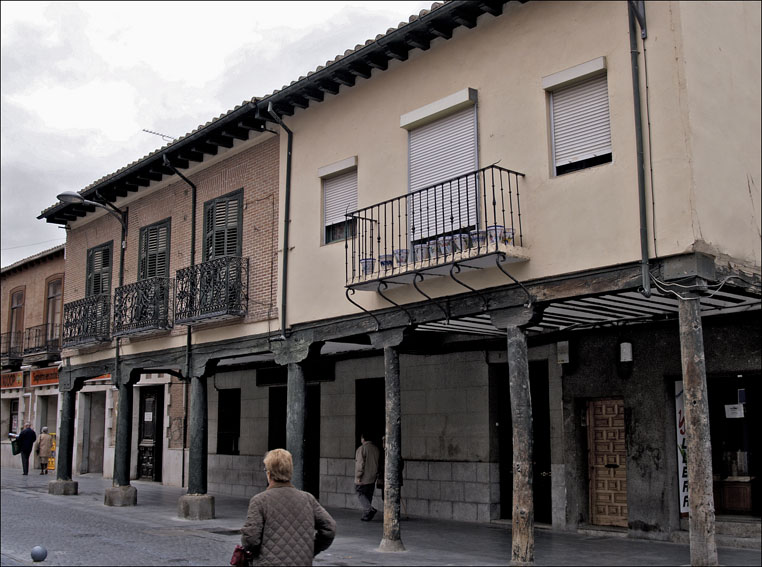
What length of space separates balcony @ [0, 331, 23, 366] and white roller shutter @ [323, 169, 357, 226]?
68.9 ft

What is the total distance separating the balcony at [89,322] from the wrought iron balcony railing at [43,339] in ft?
27.9

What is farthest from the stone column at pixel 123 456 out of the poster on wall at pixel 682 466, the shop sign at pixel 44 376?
the poster on wall at pixel 682 466

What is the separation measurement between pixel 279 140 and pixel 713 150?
26.2 feet

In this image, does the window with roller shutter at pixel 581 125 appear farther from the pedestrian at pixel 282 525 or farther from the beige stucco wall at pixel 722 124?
the pedestrian at pixel 282 525

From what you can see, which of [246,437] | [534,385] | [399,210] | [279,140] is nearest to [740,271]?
[399,210]

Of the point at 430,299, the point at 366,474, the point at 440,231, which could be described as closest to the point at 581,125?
the point at 440,231

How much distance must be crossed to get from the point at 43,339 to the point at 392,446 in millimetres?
20961

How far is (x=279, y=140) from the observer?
1467 centimetres

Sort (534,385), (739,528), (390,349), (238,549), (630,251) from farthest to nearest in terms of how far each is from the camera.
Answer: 1. (534,385)
2. (390,349)
3. (739,528)
4. (630,251)
5. (238,549)

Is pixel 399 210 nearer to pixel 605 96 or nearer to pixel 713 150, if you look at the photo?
pixel 605 96

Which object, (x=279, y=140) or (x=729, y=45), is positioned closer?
(x=729, y=45)

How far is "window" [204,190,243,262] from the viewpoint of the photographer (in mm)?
15391

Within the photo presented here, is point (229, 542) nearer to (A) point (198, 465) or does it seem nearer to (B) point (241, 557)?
(A) point (198, 465)

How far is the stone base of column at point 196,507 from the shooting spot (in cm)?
1516
